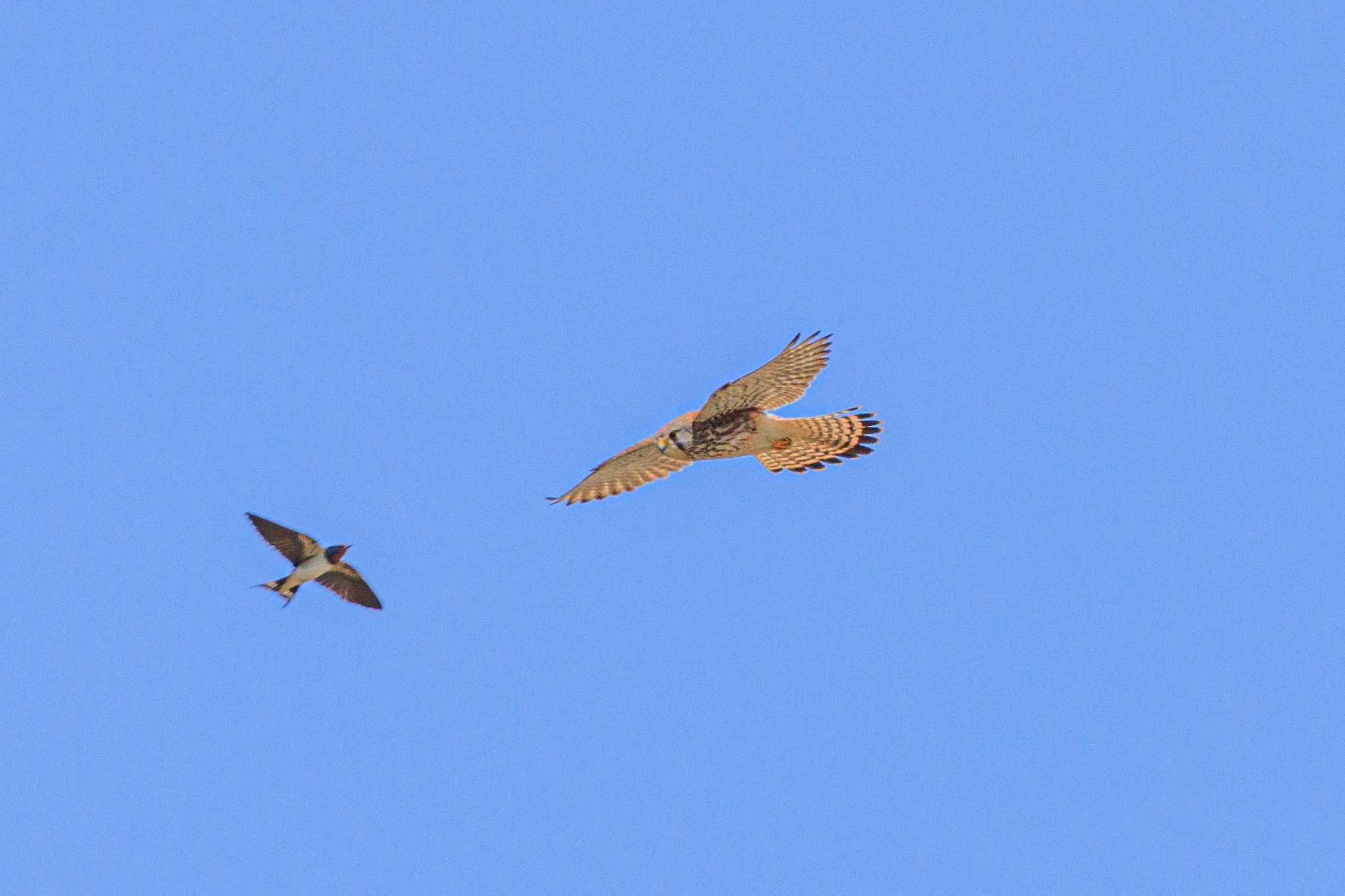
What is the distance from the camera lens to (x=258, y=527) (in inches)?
715

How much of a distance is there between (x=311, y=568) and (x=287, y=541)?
16.4 inches

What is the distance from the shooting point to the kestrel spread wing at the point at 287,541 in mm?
18141

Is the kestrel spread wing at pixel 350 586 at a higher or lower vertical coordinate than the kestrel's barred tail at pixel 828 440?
lower

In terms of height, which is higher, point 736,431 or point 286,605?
point 736,431

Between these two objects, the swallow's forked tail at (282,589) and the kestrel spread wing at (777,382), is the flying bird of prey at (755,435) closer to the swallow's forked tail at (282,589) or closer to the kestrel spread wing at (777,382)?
the kestrel spread wing at (777,382)

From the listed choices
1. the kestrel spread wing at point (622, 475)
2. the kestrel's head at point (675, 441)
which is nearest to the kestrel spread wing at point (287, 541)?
the kestrel spread wing at point (622, 475)

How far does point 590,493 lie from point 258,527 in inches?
122

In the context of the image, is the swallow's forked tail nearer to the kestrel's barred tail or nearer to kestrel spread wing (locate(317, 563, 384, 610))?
kestrel spread wing (locate(317, 563, 384, 610))

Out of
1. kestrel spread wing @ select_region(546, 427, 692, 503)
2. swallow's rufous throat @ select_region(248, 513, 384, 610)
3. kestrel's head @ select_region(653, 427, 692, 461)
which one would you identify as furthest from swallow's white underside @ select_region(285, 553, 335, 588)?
kestrel's head @ select_region(653, 427, 692, 461)

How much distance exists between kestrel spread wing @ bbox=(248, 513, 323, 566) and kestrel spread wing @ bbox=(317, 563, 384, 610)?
455mm

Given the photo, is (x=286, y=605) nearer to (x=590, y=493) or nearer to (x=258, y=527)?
(x=258, y=527)

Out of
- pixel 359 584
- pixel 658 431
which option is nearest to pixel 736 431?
pixel 658 431

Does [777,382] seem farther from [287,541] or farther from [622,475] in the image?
[287,541]

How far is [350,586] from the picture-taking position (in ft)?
62.4
